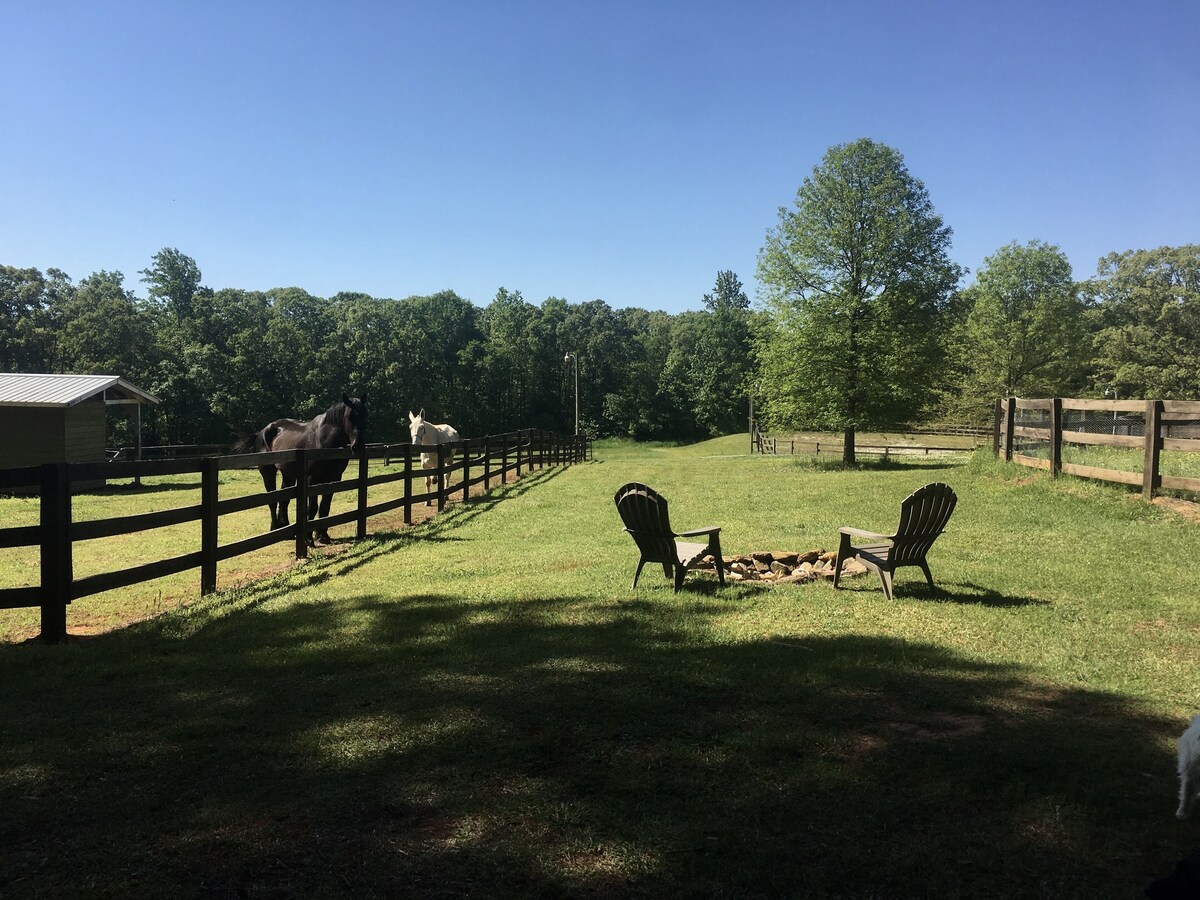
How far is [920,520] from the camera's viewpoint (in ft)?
21.0

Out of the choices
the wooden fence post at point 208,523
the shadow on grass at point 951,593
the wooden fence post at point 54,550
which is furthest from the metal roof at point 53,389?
the shadow on grass at point 951,593

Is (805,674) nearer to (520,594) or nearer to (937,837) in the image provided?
(937,837)

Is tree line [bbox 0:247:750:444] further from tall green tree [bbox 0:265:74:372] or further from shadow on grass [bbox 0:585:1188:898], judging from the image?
shadow on grass [bbox 0:585:1188:898]

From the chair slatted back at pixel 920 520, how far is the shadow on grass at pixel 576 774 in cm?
152

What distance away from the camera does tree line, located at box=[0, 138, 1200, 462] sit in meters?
26.6

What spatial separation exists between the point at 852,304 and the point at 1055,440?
14090 millimetres

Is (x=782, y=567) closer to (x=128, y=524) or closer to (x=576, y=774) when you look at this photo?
(x=576, y=774)

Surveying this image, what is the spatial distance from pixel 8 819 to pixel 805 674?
3.75 metres

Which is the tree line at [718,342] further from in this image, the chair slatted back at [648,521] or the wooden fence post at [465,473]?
the chair slatted back at [648,521]

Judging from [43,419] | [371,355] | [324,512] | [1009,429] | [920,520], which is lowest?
[324,512]

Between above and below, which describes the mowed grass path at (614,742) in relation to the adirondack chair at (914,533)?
below

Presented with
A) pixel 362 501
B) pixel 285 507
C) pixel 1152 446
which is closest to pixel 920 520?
pixel 1152 446

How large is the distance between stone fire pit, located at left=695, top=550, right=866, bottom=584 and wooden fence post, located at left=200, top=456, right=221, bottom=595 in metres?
4.73

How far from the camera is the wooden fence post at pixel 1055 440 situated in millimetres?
12875
